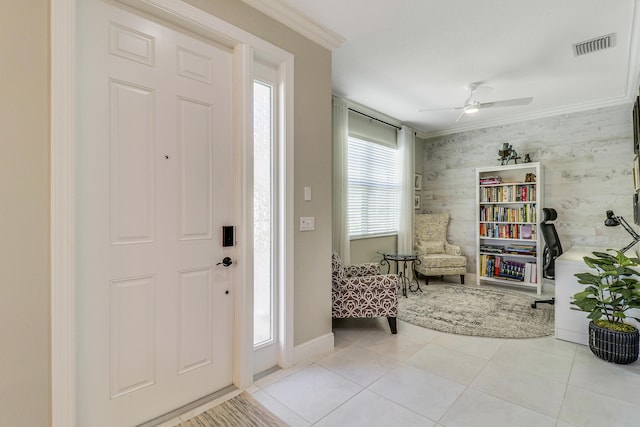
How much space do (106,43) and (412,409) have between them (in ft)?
8.89

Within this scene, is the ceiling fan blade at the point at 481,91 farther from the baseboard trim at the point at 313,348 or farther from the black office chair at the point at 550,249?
the baseboard trim at the point at 313,348

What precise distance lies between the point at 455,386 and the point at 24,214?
105 inches

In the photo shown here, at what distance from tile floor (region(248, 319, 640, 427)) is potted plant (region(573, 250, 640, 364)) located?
A: 0.11 meters

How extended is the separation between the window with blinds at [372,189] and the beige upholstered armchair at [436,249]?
677mm

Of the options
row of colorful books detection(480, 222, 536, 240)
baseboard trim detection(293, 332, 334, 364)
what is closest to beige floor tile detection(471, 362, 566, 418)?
baseboard trim detection(293, 332, 334, 364)

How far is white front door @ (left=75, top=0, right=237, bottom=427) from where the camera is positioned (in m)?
1.56

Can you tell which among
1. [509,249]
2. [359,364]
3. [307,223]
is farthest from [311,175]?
[509,249]

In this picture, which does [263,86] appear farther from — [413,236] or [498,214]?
[498,214]

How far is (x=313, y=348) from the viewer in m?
2.54

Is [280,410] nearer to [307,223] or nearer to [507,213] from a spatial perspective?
[307,223]

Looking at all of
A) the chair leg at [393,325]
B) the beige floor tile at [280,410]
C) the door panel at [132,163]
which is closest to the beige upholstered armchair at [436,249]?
Result: the chair leg at [393,325]

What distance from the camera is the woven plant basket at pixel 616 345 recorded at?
2.35 metres

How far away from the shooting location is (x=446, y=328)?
315 cm

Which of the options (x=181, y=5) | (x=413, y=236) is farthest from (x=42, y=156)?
(x=413, y=236)
